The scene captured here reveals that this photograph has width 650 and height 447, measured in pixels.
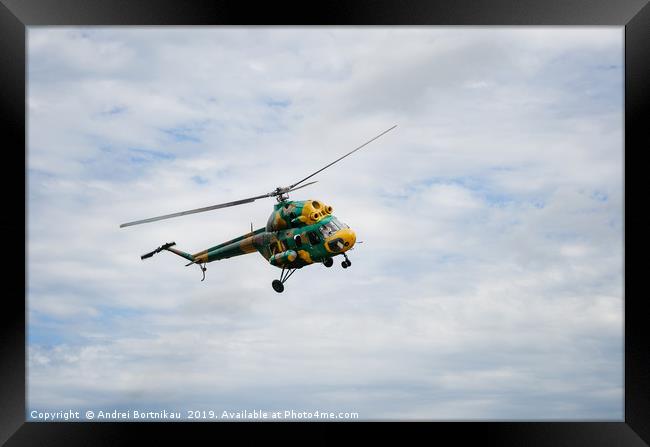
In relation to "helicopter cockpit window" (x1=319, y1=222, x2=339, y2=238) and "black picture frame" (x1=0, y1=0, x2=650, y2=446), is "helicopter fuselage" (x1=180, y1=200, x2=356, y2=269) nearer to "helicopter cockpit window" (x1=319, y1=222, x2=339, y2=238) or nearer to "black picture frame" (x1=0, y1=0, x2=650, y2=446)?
"helicopter cockpit window" (x1=319, y1=222, x2=339, y2=238)

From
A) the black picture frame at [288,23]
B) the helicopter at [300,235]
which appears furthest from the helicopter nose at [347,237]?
the black picture frame at [288,23]

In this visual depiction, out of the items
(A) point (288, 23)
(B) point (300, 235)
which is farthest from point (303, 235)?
(A) point (288, 23)

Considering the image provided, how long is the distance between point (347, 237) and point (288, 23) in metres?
3.91

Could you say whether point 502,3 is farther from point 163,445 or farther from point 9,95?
point 163,445

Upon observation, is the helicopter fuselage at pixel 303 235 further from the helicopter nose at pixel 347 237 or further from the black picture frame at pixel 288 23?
A: the black picture frame at pixel 288 23

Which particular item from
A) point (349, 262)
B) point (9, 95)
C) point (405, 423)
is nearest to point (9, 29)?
point (9, 95)

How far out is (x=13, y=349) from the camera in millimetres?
9219

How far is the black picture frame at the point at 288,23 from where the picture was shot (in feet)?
30.0

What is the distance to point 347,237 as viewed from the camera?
12.0 m

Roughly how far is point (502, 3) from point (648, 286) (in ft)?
12.9

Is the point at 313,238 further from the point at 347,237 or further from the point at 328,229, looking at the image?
the point at 347,237

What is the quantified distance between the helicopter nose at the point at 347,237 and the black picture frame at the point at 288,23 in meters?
3.58

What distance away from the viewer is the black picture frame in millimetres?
9141

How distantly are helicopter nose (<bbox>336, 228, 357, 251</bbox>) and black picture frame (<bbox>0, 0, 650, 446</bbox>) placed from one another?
141 inches
